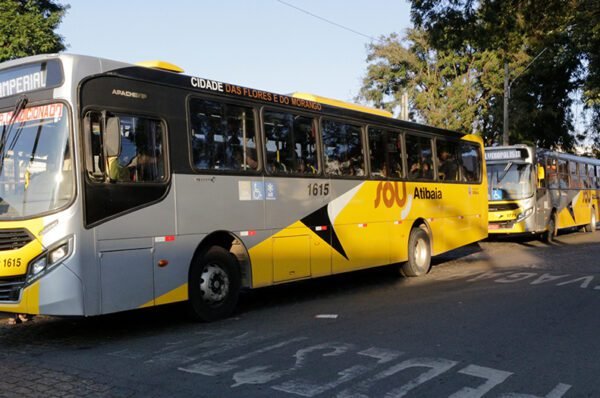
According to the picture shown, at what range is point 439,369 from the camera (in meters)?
5.52

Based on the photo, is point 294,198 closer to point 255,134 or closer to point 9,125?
point 255,134

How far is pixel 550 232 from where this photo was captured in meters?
20.4

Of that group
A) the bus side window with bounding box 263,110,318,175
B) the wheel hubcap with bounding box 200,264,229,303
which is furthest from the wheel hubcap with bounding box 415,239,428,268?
Answer: the wheel hubcap with bounding box 200,264,229,303

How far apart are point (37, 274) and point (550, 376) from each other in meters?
5.15

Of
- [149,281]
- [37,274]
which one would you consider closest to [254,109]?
[149,281]

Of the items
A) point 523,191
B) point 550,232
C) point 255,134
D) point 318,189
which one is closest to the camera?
point 255,134

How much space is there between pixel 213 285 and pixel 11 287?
2441 mm

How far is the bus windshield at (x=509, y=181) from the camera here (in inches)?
749

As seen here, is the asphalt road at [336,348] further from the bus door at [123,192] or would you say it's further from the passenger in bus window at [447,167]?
the passenger in bus window at [447,167]

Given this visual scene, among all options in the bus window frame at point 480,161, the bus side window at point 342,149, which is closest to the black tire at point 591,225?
the bus window frame at point 480,161

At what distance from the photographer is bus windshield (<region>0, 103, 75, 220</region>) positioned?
6453 mm

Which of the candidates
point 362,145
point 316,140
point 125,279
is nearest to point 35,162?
point 125,279

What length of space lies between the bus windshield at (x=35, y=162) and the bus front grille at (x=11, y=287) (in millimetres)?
680

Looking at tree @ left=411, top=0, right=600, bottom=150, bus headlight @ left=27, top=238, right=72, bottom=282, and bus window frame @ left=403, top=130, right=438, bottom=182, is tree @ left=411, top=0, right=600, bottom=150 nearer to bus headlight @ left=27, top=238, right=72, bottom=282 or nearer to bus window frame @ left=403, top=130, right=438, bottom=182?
bus window frame @ left=403, top=130, right=438, bottom=182
